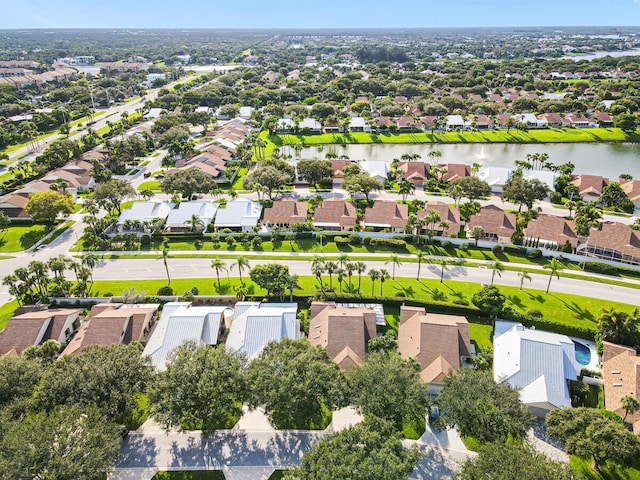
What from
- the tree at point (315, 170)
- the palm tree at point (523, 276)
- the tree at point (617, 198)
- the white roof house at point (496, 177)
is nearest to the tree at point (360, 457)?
the palm tree at point (523, 276)

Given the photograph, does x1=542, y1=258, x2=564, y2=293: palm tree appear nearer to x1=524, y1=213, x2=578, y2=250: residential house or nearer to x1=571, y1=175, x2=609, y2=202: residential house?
x1=524, y1=213, x2=578, y2=250: residential house

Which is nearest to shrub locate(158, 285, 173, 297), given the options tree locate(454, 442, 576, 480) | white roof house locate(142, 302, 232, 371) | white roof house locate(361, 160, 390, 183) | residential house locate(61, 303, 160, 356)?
residential house locate(61, 303, 160, 356)

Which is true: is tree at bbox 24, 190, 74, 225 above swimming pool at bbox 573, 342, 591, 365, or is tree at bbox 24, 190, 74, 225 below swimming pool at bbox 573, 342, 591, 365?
above

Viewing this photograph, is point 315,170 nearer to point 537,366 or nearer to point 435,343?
point 435,343

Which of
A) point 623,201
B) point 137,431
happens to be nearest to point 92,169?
point 137,431

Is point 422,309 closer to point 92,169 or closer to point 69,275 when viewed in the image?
point 69,275

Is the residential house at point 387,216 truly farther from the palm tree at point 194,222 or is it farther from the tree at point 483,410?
the tree at point 483,410

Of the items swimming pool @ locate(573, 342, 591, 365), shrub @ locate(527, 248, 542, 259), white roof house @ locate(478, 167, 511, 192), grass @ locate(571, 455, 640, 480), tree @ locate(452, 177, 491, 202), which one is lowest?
swimming pool @ locate(573, 342, 591, 365)
